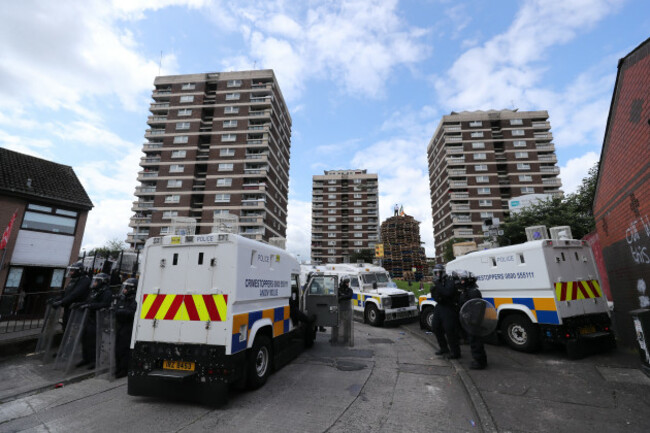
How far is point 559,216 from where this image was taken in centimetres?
2100

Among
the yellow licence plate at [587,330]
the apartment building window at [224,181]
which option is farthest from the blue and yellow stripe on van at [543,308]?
the apartment building window at [224,181]

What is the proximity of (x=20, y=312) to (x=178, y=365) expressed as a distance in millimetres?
8567

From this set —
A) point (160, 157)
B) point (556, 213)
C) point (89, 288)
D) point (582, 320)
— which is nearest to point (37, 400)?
point (89, 288)

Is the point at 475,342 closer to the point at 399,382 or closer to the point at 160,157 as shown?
the point at 399,382

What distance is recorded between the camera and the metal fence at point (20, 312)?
8570mm

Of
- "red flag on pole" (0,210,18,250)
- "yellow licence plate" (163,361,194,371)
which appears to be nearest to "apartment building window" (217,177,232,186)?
"red flag on pole" (0,210,18,250)

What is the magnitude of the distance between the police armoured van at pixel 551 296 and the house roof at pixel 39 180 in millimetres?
20254

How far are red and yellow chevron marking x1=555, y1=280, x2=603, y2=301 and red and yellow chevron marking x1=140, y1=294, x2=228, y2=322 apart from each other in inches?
280

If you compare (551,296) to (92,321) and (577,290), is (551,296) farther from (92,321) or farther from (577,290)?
(92,321)

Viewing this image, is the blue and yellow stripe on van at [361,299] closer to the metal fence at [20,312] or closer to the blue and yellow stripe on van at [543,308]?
the blue and yellow stripe on van at [543,308]

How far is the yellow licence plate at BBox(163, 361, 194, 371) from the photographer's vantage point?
14.5ft

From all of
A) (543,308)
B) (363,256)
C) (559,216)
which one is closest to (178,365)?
(543,308)

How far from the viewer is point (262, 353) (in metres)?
5.47

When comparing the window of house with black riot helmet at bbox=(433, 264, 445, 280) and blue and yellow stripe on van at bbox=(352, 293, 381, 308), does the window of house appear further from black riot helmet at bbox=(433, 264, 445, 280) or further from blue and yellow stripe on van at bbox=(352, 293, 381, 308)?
black riot helmet at bbox=(433, 264, 445, 280)
